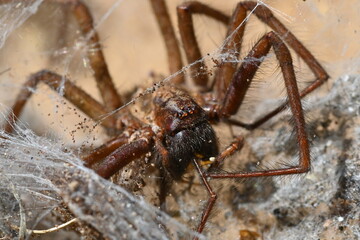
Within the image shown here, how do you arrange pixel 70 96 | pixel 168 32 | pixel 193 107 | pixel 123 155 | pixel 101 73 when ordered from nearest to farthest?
1. pixel 123 155
2. pixel 193 107
3. pixel 70 96
4. pixel 101 73
5. pixel 168 32

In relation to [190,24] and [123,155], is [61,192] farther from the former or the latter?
[190,24]

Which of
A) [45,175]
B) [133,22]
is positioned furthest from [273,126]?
[133,22]

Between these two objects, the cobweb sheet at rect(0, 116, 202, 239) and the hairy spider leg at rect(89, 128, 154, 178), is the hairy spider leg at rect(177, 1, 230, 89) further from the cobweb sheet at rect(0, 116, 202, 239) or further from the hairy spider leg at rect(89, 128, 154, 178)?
the cobweb sheet at rect(0, 116, 202, 239)

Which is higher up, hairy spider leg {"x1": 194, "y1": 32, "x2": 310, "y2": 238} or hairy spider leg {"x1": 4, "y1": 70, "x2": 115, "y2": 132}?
hairy spider leg {"x1": 4, "y1": 70, "x2": 115, "y2": 132}

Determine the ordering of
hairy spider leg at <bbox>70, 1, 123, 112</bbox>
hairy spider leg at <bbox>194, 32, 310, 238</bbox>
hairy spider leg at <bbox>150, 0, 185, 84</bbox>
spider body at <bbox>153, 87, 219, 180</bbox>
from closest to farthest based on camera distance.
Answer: hairy spider leg at <bbox>194, 32, 310, 238</bbox> → spider body at <bbox>153, 87, 219, 180</bbox> → hairy spider leg at <bbox>70, 1, 123, 112</bbox> → hairy spider leg at <bbox>150, 0, 185, 84</bbox>

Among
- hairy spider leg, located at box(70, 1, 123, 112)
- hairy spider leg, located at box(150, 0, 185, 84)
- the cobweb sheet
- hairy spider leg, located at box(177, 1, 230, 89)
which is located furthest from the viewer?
hairy spider leg, located at box(150, 0, 185, 84)

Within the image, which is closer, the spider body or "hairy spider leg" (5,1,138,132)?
the spider body

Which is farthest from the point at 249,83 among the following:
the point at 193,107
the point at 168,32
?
the point at 168,32

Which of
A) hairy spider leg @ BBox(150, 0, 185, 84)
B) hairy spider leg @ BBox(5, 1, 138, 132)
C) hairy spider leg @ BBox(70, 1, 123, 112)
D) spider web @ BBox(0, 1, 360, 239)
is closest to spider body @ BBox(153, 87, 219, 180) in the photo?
spider web @ BBox(0, 1, 360, 239)
